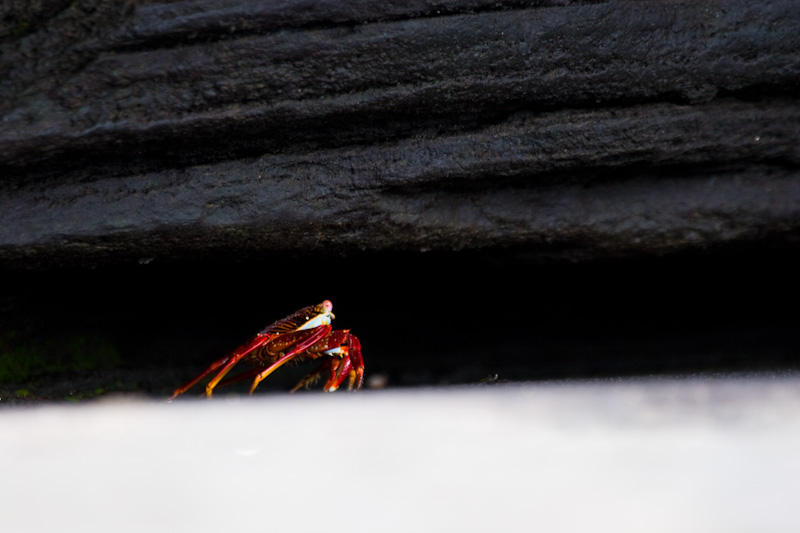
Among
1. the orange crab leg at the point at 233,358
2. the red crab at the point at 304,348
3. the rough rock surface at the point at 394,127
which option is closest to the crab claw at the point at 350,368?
the red crab at the point at 304,348

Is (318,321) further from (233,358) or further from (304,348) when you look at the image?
(233,358)

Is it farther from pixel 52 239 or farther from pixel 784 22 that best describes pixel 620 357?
pixel 52 239

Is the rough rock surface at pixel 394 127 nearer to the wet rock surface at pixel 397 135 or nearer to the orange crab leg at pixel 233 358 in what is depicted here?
the wet rock surface at pixel 397 135

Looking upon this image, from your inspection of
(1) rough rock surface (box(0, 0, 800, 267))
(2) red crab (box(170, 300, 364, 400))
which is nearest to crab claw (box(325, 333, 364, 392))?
(2) red crab (box(170, 300, 364, 400))

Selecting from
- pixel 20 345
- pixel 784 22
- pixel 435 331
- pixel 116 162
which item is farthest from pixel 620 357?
pixel 20 345

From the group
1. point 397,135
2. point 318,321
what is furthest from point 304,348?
point 397,135
